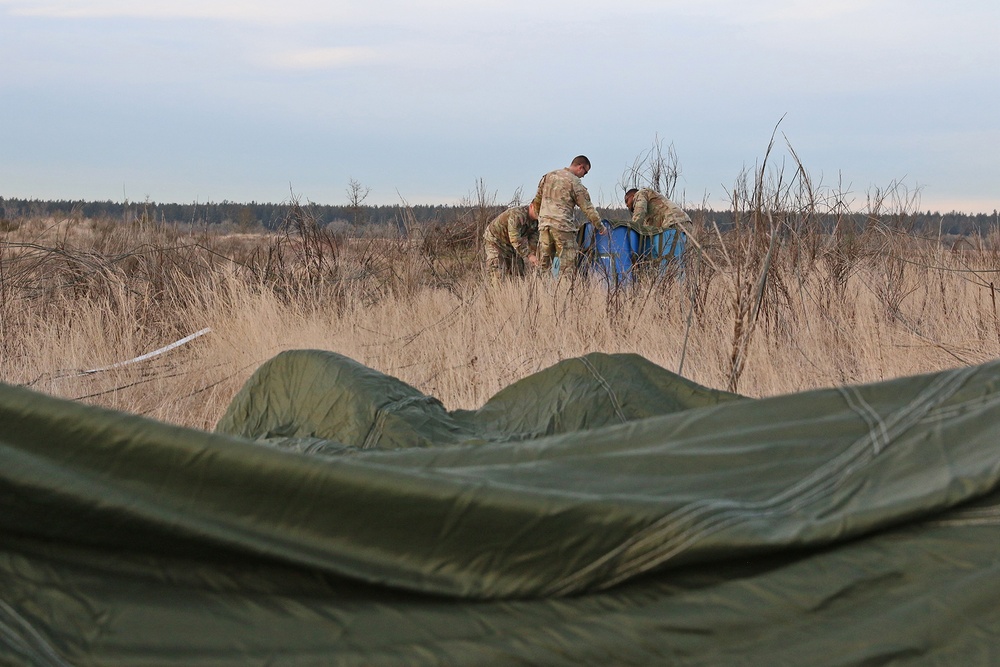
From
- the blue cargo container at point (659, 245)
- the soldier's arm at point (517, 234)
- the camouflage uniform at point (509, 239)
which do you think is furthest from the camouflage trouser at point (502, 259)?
the blue cargo container at point (659, 245)

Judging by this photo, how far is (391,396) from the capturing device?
3.14m

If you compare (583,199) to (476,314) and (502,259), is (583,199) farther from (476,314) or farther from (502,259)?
(476,314)

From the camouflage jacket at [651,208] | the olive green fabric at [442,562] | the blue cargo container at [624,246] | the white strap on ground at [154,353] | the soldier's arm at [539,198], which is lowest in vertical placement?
the white strap on ground at [154,353]

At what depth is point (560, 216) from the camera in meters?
10.8

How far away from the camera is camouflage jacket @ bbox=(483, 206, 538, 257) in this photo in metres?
11.4

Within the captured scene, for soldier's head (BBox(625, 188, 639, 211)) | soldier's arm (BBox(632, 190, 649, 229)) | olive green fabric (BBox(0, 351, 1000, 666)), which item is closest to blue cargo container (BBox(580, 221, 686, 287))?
soldier's arm (BBox(632, 190, 649, 229))

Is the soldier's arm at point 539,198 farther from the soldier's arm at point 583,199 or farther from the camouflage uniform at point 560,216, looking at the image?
the soldier's arm at point 583,199

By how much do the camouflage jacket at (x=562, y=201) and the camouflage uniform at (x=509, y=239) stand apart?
0.46m

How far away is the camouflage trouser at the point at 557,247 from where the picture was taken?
10664mm

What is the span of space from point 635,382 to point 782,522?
177cm

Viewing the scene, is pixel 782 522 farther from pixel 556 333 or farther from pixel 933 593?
pixel 556 333

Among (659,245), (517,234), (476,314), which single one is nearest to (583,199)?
(517,234)

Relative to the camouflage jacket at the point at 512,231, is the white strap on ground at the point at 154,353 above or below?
below

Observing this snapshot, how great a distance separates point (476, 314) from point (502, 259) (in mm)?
3429
